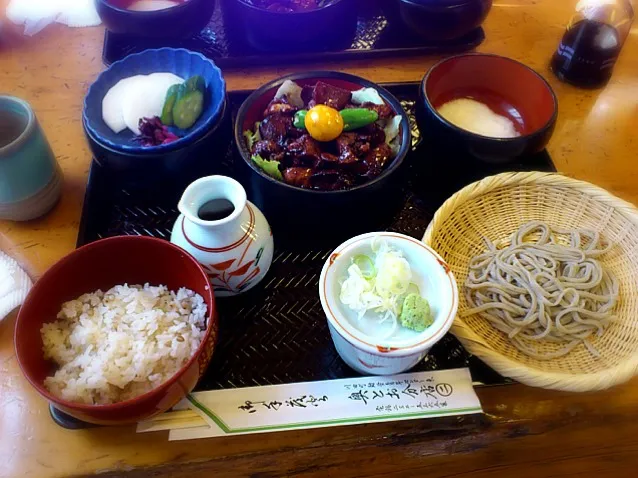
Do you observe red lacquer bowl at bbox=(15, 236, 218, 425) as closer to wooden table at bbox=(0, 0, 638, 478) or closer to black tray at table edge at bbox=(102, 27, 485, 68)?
wooden table at bbox=(0, 0, 638, 478)

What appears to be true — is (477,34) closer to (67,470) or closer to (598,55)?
(598,55)

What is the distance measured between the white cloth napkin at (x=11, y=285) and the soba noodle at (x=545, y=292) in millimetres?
985

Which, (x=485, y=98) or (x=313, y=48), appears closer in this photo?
(x=485, y=98)

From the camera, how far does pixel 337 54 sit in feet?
5.57

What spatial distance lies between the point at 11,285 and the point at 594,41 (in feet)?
5.86

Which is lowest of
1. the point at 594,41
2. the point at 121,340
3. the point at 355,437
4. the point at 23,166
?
the point at 355,437

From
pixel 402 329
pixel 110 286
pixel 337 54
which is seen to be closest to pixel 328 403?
pixel 402 329

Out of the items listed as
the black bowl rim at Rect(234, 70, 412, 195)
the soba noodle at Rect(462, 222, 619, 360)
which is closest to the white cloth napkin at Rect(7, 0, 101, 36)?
the black bowl rim at Rect(234, 70, 412, 195)

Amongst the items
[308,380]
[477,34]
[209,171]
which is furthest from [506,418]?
[477,34]

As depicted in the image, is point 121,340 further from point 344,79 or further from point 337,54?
point 337,54

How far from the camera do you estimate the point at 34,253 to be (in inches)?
49.8

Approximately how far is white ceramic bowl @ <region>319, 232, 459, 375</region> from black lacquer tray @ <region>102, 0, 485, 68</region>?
2.86 ft

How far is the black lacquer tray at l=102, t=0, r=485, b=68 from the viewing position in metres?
1.67

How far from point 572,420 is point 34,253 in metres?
1.29
